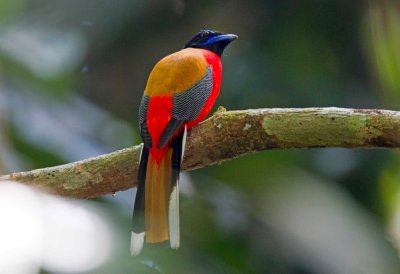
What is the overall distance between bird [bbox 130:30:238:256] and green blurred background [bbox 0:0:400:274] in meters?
0.10

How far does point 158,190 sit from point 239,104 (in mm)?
1544

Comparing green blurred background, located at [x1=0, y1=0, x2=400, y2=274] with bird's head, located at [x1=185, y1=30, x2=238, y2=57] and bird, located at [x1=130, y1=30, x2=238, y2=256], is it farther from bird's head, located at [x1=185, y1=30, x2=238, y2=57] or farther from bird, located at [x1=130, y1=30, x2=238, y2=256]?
bird's head, located at [x1=185, y1=30, x2=238, y2=57]

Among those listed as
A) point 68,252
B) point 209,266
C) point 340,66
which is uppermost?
point 68,252

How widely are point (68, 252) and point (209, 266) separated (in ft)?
4.49

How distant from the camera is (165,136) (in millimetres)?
3156

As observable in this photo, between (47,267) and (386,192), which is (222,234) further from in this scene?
(47,267)

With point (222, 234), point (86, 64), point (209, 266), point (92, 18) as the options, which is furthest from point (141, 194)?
point (86, 64)

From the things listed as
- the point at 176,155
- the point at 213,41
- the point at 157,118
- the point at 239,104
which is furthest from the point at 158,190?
the point at 239,104

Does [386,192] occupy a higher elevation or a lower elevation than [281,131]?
lower

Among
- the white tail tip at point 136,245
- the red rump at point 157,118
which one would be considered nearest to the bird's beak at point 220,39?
the red rump at point 157,118

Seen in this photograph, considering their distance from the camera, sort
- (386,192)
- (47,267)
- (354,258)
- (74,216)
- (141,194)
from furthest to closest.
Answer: (386,192), (141,194), (354,258), (74,216), (47,267)

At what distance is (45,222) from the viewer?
0.97m

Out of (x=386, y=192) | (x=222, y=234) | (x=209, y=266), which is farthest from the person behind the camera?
(x=386, y=192)

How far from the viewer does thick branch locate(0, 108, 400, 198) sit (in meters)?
2.88
